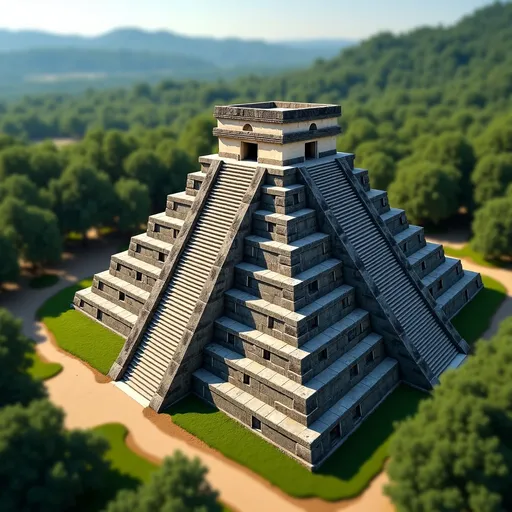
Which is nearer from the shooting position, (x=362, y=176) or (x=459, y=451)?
(x=459, y=451)

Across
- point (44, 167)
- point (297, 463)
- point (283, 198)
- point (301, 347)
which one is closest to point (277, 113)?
point (283, 198)

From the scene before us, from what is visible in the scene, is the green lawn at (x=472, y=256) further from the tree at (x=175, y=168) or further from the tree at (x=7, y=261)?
the tree at (x=7, y=261)

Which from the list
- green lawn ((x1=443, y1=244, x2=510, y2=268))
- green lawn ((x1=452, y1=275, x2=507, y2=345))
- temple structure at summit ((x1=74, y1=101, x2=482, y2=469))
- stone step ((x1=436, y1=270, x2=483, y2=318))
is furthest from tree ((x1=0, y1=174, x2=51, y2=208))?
green lawn ((x1=443, y1=244, x2=510, y2=268))

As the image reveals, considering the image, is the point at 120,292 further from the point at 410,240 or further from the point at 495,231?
the point at 495,231

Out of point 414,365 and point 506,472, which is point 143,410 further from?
point 506,472

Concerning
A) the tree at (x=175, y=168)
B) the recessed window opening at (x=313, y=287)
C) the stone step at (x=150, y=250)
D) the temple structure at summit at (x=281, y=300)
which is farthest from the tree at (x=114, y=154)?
the recessed window opening at (x=313, y=287)

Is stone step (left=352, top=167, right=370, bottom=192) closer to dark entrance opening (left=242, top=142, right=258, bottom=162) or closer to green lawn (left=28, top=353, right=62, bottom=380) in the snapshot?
dark entrance opening (left=242, top=142, right=258, bottom=162)
